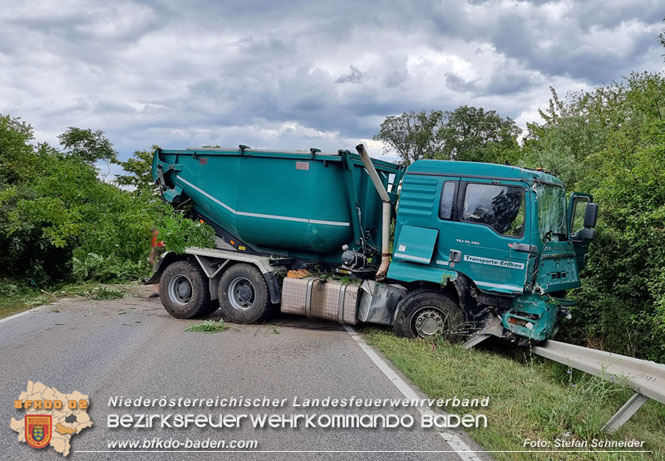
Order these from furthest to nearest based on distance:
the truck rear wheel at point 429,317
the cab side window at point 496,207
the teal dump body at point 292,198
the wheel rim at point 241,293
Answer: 1. the wheel rim at point 241,293
2. the teal dump body at point 292,198
3. the truck rear wheel at point 429,317
4. the cab side window at point 496,207

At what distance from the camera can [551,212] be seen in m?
7.68

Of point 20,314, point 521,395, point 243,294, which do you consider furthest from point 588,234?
point 20,314

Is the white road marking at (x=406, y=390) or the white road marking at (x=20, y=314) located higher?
the white road marking at (x=406, y=390)

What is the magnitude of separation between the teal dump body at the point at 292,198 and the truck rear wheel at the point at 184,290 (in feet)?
3.29

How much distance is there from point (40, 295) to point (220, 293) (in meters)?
6.54

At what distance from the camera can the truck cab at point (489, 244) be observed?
7.24m

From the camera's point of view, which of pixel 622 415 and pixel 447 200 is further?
pixel 447 200

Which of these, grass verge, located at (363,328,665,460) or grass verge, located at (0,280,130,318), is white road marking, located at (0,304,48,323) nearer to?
grass verge, located at (0,280,130,318)

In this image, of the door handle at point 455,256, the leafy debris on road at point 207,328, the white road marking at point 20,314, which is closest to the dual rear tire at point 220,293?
the leafy debris on road at point 207,328

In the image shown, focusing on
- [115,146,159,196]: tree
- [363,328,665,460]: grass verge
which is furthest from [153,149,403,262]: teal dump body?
[115,146,159,196]: tree

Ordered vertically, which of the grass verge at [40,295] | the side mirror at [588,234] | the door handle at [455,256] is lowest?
the grass verge at [40,295]

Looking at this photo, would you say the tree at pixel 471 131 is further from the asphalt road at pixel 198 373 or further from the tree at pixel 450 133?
the asphalt road at pixel 198 373

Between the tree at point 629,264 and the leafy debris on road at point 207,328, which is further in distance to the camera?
the leafy debris on road at point 207,328

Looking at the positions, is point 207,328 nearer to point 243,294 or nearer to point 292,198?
point 243,294
